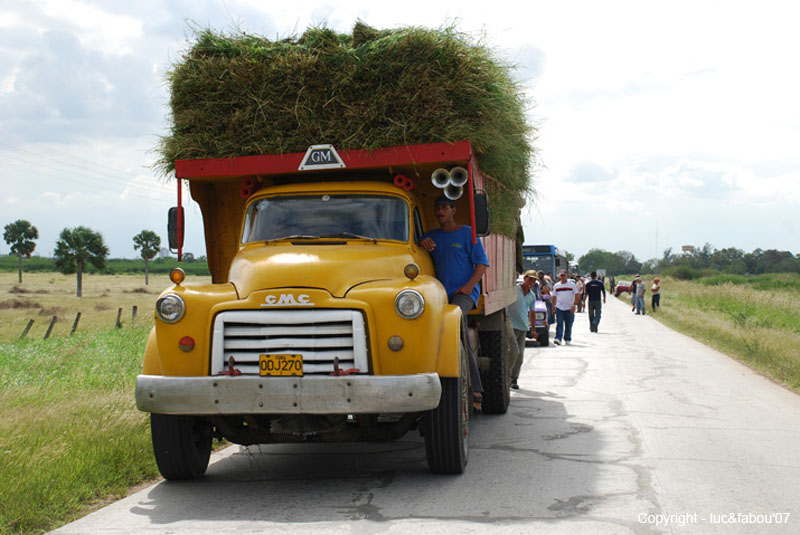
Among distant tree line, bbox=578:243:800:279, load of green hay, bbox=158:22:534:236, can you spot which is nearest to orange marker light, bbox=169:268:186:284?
load of green hay, bbox=158:22:534:236

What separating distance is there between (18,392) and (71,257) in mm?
82192

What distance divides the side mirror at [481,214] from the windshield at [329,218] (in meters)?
0.66

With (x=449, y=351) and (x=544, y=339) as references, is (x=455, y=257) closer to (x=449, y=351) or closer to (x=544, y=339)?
(x=449, y=351)

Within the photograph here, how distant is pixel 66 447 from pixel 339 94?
400cm

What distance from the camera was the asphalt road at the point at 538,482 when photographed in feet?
17.9

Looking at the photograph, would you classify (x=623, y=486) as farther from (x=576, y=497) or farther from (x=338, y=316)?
(x=338, y=316)

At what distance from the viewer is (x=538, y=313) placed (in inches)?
845

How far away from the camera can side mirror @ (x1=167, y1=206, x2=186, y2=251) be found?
27.5 feet

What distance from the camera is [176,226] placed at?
845 centimetres

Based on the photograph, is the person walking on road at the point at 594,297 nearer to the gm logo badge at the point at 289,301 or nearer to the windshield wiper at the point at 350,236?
the windshield wiper at the point at 350,236

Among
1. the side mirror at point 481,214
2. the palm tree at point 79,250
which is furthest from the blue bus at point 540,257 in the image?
the palm tree at point 79,250

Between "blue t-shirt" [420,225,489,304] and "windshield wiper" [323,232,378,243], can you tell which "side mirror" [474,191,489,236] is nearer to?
"blue t-shirt" [420,225,489,304]

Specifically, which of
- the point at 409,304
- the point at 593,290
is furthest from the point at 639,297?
the point at 409,304

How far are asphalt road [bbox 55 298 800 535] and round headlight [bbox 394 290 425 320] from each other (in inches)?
52.3
